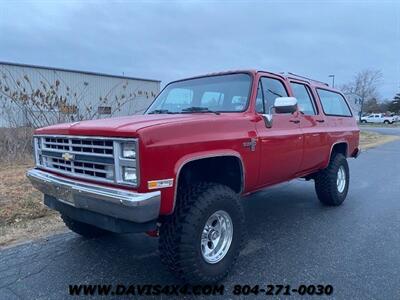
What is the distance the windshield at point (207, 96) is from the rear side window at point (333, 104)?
211cm

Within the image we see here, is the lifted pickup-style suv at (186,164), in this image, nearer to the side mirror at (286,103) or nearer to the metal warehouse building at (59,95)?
the side mirror at (286,103)

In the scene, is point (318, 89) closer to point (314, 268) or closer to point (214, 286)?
point (314, 268)

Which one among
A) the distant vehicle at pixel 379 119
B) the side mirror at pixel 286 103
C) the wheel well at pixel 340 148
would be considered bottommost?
the distant vehicle at pixel 379 119

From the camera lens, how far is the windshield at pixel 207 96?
12.8 feet

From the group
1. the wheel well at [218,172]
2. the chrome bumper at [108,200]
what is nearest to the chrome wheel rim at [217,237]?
the wheel well at [218,172]


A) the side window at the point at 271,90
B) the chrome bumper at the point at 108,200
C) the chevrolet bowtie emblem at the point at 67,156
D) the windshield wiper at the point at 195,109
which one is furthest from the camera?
the side window at the point at 271,90

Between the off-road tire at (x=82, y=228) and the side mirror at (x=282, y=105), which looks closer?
the side mirror at (x=282, y=105)

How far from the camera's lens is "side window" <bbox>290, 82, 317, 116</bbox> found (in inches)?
194

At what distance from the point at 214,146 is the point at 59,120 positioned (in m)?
8.61

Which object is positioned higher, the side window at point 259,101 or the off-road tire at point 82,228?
the side window at point 259,101

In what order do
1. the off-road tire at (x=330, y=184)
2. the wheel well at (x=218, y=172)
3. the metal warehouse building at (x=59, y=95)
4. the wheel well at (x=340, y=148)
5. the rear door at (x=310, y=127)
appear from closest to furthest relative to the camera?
the wheel well at (x=218, y=172), the rear door at (x=310, y=127), the off-road tire at (x=330, y=184), the wheel well at (x=340, y=148), the metal warehouse building at (x=59, y=95)

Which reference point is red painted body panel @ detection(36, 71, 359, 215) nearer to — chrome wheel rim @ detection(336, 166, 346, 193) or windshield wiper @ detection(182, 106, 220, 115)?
windshield wiper @ detection(182, 106, 220, 115)

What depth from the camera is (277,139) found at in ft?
13.1

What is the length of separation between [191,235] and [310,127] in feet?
9.04
